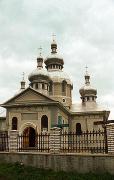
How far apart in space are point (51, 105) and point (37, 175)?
1441cm

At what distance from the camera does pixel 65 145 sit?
1580 centimetres

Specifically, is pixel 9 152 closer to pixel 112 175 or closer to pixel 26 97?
pixel 112 175

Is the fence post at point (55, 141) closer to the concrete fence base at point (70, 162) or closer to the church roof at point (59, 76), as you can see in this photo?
the concrete fence base at point (70, 162)

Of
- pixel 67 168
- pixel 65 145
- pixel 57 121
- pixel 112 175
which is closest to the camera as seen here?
pixel 112 175

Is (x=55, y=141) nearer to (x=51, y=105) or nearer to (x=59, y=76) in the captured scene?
(x=51, y=105)

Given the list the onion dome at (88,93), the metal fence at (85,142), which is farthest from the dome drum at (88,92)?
the metal fence at (85,142)

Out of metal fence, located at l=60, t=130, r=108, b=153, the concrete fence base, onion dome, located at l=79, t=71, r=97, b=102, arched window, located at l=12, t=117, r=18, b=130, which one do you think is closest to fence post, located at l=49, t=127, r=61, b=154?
metal fence, located at l=60, t=130, r=108, b=153

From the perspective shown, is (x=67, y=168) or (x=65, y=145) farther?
(x=65, y=145)

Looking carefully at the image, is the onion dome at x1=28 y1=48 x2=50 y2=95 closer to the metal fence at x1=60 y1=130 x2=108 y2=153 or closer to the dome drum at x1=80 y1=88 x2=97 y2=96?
the dome drum at x1=80 y1=88 x2=97 y2=96

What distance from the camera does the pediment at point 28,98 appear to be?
28.1 metres

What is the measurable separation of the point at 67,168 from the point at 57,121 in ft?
44.7

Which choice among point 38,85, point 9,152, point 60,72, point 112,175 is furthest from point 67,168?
point 60,72

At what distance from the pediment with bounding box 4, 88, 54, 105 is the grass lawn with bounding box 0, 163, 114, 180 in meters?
A: 13.6

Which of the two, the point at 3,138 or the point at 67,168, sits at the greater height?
the point at 3,138
